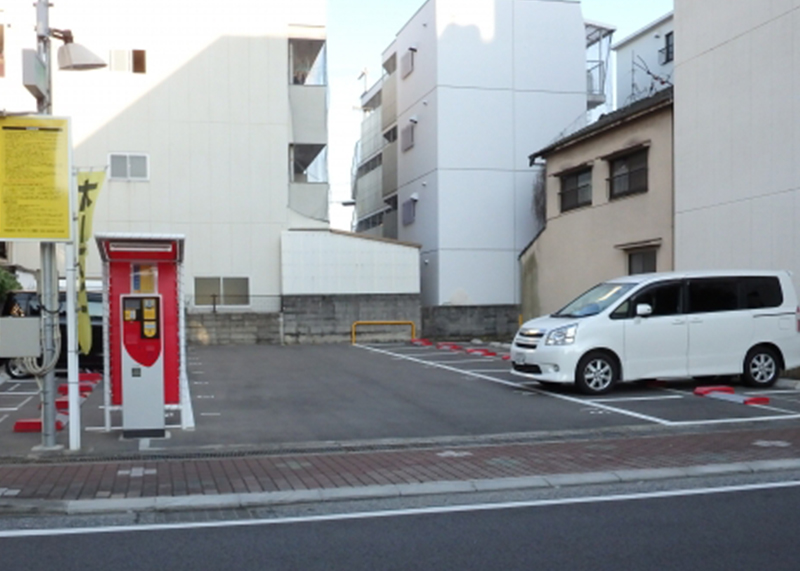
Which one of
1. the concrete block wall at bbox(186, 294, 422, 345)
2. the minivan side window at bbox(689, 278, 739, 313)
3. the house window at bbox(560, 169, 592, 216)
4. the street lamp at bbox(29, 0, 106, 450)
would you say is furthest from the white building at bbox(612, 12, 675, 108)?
the street lamp at bbox(29, 0, 106, 450)

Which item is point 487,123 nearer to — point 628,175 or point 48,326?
point 628,175

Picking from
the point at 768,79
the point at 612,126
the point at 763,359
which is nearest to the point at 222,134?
the point at 612,126

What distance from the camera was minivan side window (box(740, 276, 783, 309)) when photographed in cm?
1448

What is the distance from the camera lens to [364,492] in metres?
7.77

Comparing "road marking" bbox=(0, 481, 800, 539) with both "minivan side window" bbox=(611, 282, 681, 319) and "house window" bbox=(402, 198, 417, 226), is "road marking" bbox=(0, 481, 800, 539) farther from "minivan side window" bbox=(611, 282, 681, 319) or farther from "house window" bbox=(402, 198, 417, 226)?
"house window" bbox=(402, 198, 417, 226)

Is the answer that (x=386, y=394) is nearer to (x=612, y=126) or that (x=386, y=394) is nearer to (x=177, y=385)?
(x=177, y=385)

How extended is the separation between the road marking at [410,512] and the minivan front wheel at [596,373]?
5730 mm

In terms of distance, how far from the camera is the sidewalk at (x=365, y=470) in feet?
25.0

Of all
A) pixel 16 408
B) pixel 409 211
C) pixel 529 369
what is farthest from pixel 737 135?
pixel 409 211

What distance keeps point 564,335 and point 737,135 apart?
6.95m

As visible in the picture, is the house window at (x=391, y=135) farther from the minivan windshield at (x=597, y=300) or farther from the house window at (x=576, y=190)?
the minivan windshield at (x=597, y=300)

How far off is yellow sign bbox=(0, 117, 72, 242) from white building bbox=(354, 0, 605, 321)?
874 inches

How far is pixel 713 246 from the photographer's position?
725 inches

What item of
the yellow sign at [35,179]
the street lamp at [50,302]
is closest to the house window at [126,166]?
the street lamp at [50,302]
